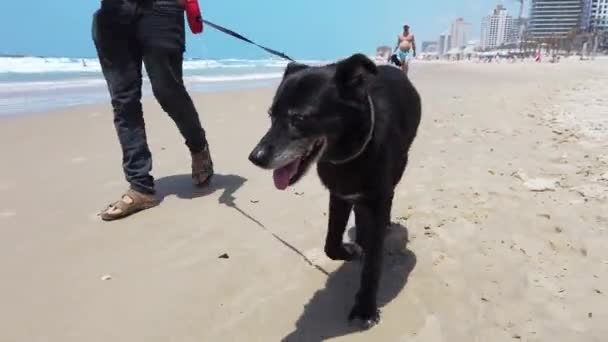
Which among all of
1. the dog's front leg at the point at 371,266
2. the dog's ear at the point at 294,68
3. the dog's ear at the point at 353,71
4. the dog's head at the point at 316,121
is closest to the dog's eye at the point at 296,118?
the dog's head at the point at 316,121

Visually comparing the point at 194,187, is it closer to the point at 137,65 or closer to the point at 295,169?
the point at 137,65

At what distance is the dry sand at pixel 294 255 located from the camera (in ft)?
7.94

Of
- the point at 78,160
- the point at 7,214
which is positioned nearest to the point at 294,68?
the point at 7,214

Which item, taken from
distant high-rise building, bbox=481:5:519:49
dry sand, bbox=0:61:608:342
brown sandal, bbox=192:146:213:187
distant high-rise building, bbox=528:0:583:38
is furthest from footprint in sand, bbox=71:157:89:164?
distant high-rise building, bbox=481:5:519:49

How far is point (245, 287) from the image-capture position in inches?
109

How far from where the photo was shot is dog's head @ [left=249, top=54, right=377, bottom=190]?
2.33 meters

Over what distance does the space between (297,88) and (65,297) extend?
177cm

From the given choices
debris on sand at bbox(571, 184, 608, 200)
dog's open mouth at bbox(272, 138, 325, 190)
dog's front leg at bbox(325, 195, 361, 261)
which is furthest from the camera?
debris on sand at bbox(571, 184, 608, 200)

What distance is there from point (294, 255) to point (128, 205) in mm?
1548

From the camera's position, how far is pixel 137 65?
3.97 meters

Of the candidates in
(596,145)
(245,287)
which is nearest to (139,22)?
(245,287)

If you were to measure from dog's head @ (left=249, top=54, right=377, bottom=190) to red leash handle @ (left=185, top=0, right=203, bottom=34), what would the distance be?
6.64 ft

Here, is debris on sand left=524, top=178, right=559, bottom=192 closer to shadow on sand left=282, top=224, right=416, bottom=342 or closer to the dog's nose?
shadow on sand left=282, top=224, right=416, bottom=342

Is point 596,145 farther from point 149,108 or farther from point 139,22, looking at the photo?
point 149,108
